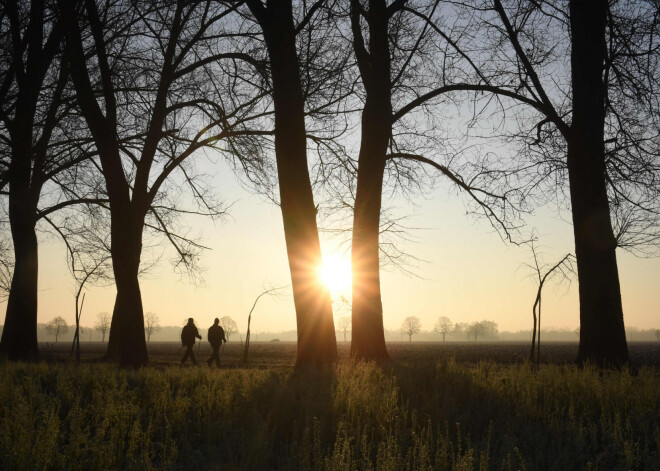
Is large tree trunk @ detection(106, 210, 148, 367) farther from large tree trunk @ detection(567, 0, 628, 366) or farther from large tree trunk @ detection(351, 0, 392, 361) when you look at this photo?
large tree trunk @ detection(567, 0, 628, 366)

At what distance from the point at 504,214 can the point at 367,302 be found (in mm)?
4153

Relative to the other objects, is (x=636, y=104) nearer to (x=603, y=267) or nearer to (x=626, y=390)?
(x=603, y=267)

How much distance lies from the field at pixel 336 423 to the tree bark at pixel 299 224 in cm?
192

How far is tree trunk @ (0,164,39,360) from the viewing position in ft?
54.0

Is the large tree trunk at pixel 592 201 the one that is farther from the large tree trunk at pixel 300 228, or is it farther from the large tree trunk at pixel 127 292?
the large tree trunk at pixel 127 292

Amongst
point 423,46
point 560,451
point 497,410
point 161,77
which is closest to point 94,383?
point 497,410

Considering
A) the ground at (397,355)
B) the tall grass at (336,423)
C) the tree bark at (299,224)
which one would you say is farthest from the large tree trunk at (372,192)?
the tall grass at (336,423)

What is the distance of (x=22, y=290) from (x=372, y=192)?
33.9 feet

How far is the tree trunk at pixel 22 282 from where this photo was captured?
1645 centimetres

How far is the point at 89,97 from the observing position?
515 inches

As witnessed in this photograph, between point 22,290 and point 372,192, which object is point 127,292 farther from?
point 22,290

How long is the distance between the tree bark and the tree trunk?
29.6 feet

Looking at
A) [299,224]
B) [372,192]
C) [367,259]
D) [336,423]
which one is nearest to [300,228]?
[299,224]

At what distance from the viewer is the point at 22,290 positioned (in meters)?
17.1
